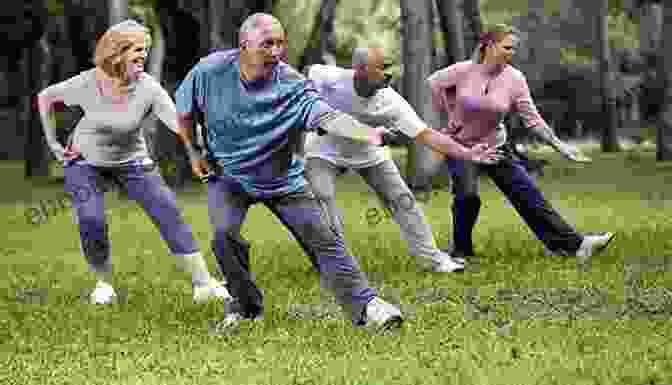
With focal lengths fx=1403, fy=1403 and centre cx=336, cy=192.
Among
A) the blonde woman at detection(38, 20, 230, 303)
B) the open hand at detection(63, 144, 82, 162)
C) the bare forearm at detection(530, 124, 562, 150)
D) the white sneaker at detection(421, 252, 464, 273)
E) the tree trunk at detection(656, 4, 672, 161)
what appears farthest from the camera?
the tree trunk at detection(656, 4, 672, 161)

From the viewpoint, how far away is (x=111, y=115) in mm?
9773

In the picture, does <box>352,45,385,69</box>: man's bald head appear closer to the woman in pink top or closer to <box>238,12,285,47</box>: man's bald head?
the woman in pink top

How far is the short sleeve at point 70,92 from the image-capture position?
32.3 ft

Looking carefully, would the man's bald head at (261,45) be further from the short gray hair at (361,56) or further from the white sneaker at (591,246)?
the white sneaker at (591,246)

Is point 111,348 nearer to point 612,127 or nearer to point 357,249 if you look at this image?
point 357,249

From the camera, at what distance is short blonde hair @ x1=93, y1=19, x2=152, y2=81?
30.8 feet

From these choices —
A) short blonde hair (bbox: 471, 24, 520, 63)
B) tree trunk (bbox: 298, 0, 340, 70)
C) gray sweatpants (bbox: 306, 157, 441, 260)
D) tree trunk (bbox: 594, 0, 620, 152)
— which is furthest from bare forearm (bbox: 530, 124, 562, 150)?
tree trunk (bbox: 594, 0, 620, 152)

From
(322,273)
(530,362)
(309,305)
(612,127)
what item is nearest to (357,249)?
(309,305)

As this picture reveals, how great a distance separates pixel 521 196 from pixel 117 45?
3.90m

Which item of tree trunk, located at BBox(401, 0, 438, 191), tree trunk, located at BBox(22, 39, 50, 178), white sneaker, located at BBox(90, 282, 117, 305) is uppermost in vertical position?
white sneaker, located at BBox(90, 282, 117, 305)

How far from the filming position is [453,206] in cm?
1234

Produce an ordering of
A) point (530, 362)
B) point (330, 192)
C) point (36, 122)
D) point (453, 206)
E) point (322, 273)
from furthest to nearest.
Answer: point (36, 122), point (453, 206), point (330, 192), point (322, 273), point (530, 362)

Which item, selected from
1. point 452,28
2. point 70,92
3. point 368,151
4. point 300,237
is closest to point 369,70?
point 368,151

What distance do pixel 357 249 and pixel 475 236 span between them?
155 centimetres
